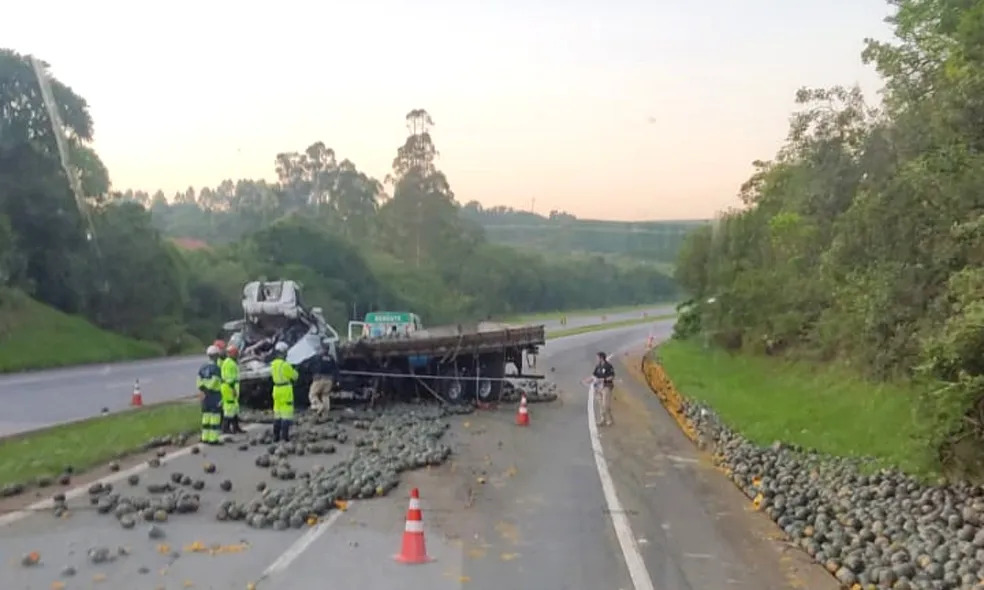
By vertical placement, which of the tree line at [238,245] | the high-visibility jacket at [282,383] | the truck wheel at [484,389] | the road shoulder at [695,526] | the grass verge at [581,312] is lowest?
the road shoulder at [695,526]

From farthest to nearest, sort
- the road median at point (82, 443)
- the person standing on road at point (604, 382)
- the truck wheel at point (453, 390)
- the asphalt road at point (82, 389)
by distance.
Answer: the truck wheel at point (453, 390)
the person standing on road at point (604, 382)
the asphalt road at point (82, 389)
the road median at point (82, 443)

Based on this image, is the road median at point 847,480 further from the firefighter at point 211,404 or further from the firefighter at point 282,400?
the firefighter at point 211,404

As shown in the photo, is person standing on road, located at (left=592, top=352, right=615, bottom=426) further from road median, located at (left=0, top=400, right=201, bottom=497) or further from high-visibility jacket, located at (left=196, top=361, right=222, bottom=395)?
high-visibility jacket, located at (left=196, top=361, right=222, bottom=395)

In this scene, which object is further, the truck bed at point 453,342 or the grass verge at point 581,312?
the grass verge at point 581,312

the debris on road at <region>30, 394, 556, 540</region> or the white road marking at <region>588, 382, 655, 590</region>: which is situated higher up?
the debris on road at <region>30, 394, 556, 540</region>

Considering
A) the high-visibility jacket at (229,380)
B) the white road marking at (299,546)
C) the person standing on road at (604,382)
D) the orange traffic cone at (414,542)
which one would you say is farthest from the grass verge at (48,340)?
the orange traffic cone at (414,542)

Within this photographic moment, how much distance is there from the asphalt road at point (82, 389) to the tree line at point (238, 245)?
9.06m

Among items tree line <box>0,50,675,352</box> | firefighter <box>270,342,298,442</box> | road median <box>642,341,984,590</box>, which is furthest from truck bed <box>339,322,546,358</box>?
tree line <box>0,50,675,352</box>

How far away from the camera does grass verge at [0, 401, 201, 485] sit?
15602mm

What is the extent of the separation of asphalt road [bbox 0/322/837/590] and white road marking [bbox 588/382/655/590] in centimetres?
2

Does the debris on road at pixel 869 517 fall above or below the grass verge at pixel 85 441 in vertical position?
below

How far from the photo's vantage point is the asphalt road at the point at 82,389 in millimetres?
23984

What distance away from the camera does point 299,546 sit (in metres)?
11.0

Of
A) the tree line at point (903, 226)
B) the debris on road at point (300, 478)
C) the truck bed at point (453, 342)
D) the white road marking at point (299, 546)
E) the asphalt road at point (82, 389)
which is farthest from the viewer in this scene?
the truck bed at point (453, 342)
